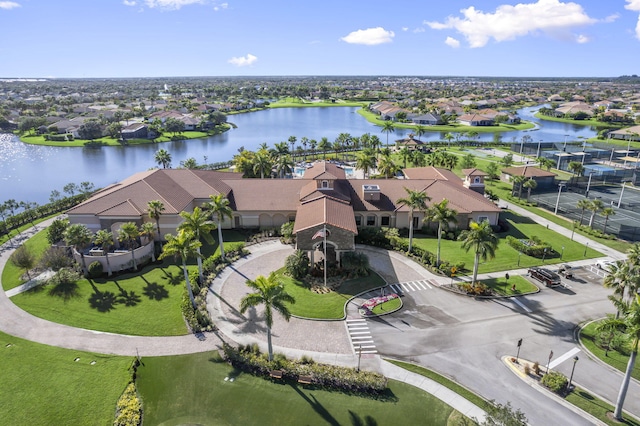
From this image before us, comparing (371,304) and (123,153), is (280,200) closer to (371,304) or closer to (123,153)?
(371,304)

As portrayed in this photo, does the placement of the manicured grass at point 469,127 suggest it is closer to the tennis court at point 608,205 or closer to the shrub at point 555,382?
the tennis court at point 608,205

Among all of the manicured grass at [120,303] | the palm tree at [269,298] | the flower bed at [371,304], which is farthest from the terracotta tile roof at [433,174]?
the palm tree at [269,298]

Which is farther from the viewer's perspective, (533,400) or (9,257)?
(9,257)

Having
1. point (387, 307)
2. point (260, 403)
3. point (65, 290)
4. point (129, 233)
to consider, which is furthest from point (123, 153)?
point (260, 403)

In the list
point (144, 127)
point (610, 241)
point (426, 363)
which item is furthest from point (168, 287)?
point (144, 127)

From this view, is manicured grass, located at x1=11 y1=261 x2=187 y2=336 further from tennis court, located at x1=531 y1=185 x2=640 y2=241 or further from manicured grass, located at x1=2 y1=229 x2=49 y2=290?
tennis court, located at x1=531 y1=185 x2=640 y2=241

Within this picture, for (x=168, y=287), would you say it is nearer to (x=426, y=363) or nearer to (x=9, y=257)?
(x=9, y=257)
